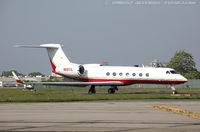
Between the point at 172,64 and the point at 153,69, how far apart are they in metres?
74.7

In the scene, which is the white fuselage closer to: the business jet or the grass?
the business jet

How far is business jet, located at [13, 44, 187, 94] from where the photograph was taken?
138 feet

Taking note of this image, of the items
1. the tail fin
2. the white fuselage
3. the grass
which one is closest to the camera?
the grass

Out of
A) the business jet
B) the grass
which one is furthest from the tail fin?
the grass

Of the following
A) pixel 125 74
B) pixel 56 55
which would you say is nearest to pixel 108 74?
pixel 125 74

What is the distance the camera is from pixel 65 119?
1482 centimetres

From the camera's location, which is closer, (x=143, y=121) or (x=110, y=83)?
(x=143, y=121)

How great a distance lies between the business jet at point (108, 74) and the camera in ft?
138

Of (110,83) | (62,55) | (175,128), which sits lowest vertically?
(175,128)

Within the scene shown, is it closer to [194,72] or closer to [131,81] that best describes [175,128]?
[131,81]

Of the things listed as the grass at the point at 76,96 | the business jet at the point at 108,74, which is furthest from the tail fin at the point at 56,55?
the grass at the point at 76,96

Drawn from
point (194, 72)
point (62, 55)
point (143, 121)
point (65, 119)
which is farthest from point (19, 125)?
point (194, 72)

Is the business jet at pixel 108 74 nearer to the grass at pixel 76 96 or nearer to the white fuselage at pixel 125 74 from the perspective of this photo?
the white fuselage at pixel 125 74

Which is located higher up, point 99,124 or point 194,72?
point 194,72
